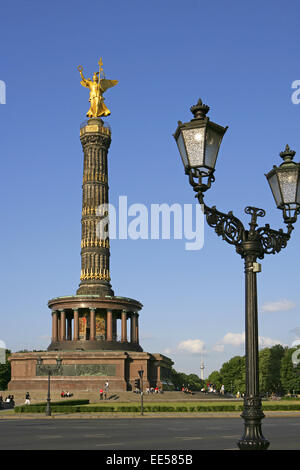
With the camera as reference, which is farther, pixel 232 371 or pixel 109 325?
pixel 232 371

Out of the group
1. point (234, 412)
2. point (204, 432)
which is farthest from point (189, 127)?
point (234, 412)

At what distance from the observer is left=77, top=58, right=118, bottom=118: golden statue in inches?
3118

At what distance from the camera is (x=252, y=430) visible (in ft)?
27.2

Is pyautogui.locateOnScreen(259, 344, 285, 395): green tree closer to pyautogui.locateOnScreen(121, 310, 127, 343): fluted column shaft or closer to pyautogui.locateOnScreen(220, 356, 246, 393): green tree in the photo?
pyautogui.locateOnScreen(220, 356, 246, 393): green tree

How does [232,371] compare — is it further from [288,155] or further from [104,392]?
[288,155]

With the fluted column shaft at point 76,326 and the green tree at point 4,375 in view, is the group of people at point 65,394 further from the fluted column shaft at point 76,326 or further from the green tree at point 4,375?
the green tree at point 4,375

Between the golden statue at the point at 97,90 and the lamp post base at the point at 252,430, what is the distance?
73377 millimetres

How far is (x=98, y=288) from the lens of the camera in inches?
2881

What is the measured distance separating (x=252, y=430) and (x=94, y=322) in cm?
6390

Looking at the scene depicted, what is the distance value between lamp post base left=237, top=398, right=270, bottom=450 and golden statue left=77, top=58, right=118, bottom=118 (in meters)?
73.4

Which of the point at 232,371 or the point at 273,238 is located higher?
the point at 273,238

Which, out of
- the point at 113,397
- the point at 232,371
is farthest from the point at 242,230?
the point at 232,371

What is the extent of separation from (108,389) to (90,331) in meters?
9.81
